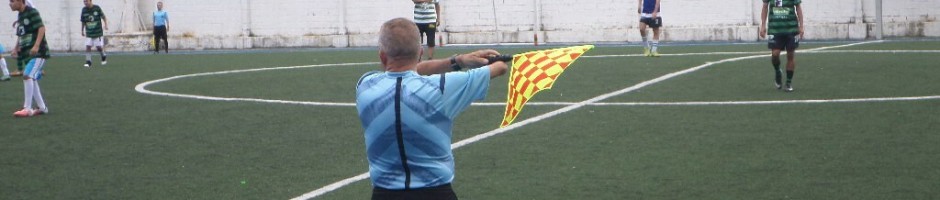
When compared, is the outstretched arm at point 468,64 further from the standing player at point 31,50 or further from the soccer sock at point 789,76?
the soccer sock at point 789,76

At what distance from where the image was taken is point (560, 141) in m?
11.3

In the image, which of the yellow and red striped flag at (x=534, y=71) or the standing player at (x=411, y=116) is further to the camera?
the yellow and red striped flag at (x=534, y=71)

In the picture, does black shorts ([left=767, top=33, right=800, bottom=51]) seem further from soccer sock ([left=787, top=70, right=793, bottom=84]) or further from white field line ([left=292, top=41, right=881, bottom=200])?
white field line ([left=292, top=41, right=881, bottom=200])

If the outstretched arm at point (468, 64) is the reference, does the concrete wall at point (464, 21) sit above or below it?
below

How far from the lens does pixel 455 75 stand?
534 cm

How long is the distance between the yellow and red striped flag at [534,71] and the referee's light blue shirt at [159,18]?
3591 cm

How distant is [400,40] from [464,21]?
117 feet

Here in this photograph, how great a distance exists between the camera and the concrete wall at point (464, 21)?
37.2m

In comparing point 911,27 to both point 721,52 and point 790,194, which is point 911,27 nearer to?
point 721,52

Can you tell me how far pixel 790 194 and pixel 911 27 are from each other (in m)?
29.7

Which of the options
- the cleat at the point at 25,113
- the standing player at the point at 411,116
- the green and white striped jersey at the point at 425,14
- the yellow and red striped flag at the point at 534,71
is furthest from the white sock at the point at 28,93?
the yellow and red striped flag at the point at 534,71

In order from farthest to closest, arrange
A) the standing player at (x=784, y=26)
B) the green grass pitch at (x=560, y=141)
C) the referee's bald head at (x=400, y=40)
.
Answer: the standing player at (x=784, y=26) → the green grass pitch at (x=560, y=141) → the referee's bald head at (x=400, y=40)

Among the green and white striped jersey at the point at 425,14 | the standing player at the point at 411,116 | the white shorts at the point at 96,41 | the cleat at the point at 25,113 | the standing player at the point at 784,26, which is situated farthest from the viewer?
the white shorts at the point at 96,41

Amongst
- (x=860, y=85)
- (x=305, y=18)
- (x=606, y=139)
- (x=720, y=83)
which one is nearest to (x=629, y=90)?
(x=720, y=83)
